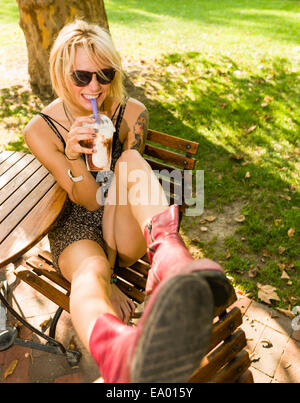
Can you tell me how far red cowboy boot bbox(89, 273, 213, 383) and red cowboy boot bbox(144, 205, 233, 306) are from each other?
0.23 ft

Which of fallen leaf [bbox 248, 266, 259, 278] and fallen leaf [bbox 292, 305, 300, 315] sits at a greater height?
fallen leaf [bbox 248, 266, 259, 278]

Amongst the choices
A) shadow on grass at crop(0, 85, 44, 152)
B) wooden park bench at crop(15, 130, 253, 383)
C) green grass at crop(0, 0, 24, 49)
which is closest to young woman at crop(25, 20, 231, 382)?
wooden park bench at crop(15, 130, 253, 383)

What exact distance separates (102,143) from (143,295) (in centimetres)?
97

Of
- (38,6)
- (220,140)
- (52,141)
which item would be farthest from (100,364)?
(38,6)

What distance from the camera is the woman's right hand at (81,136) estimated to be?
6.51 ft

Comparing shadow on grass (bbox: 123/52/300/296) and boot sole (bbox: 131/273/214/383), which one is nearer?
boot sole (bbox: 131/273/214/383)

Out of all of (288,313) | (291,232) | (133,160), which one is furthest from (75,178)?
(291,232)

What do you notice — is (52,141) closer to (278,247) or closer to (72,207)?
(72,207)

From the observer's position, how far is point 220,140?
4.73 m

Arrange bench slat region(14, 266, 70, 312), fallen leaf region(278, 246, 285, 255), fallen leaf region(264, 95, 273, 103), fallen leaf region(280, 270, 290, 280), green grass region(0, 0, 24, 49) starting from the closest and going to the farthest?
bench slat region(14, 266, 70, 312) < fallen leaf region(280, 270, 290, 280) < fallen leaf region(278, 246, 285, 255) < fallen leaf region(264, 95, 273, 103) < green grass region(0, 0, 24, 49)

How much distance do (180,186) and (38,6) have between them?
411 centimetres

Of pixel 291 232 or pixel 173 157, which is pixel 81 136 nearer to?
pixel 173 157

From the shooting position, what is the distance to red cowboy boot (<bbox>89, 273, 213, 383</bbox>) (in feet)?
3.50

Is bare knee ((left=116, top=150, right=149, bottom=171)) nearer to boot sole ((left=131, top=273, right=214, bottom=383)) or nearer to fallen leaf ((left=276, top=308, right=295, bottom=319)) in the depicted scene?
boot sole ((left=131, top=273, right=214, bottom=383))
